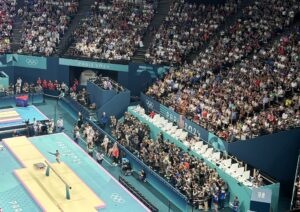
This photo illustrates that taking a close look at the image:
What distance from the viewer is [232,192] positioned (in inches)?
1086

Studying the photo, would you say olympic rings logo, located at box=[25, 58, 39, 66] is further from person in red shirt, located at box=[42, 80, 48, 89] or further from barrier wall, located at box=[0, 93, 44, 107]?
barrier wall, located at box=[0, 93, 44, 107]

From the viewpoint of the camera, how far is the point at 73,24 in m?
47.6

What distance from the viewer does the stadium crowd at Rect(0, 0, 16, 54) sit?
45.8 meters

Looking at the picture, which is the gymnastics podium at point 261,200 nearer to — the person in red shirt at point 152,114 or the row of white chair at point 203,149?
the row of white chair at point 203,149

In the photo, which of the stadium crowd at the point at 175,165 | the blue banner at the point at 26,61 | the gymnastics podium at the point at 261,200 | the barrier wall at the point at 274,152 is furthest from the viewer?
the blue banner at the point at 26,61

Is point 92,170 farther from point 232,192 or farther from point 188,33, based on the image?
point 188,33

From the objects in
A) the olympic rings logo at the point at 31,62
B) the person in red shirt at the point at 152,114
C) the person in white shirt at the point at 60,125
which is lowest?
the person in white shirt at the point at 60,125

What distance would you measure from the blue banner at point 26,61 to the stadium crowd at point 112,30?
247 cm

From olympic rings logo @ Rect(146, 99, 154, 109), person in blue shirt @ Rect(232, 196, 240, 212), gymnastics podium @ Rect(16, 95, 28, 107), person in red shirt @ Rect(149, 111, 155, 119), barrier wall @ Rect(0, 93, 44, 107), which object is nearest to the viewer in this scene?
person in blue shirt @ Rect(232, 196, 240, 212)

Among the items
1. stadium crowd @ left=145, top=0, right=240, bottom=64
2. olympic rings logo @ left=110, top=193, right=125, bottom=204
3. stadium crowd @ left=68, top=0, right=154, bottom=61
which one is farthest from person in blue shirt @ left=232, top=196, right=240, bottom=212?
stadium crowd @ left=68, top=0, right=154, bottom=61

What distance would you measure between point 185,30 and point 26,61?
13217 millimetres

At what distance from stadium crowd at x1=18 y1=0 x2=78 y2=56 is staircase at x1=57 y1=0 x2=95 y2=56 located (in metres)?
0.35

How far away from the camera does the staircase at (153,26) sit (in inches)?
1709

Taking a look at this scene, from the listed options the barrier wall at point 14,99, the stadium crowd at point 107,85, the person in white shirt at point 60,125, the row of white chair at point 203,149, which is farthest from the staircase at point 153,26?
the person in white shirt at point 60,125
